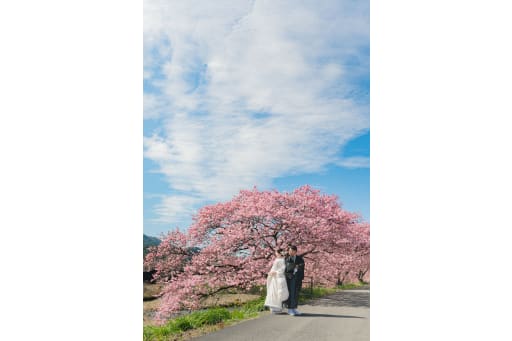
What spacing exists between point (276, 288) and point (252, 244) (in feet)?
2.25

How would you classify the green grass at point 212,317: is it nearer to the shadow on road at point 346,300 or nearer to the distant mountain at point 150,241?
the shadow on road at point 346,300

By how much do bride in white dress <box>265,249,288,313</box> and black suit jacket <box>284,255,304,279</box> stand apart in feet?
0.19

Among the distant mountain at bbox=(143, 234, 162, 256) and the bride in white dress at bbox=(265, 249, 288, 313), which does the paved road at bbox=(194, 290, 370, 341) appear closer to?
the bride in white dress at bbox=(265, 249, 288, 313)

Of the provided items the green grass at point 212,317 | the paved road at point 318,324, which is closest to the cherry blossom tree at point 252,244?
the green grass at point 212,317

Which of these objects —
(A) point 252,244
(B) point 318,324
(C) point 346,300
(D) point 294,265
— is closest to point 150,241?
(A) point 252,244

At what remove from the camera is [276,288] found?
19.7ft

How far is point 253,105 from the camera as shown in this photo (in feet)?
20.2

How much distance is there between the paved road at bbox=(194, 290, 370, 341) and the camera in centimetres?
541

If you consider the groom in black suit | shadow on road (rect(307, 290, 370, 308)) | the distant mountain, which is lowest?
shadow on road (rect(307, 290, 370, 308))

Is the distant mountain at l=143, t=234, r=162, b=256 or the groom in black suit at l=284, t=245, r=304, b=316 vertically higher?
the distant mountain at l=143, t=234, r=162, b=256

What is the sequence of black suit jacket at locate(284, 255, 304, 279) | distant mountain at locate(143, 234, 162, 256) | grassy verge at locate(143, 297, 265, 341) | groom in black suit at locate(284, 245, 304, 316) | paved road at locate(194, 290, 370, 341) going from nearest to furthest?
paved road at locate(194, 290, 370, 341) < grassy verge at locate(143, 297, 265, 341) < groom in black suit at locate(284, 245, 304, 316) < black suit jacket at locate(284, 255, 304, 279) < distant mountain at locate(143, 234, 162, 256)

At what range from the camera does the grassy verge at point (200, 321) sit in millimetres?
5805

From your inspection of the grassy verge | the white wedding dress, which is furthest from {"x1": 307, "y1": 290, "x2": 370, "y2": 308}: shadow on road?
the grassy verge
